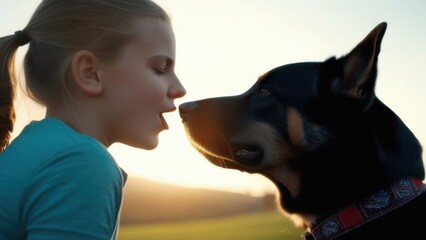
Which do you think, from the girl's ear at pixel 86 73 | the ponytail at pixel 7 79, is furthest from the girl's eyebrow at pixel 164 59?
the ponytail at pixel 7 79

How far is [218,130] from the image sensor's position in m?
3.40

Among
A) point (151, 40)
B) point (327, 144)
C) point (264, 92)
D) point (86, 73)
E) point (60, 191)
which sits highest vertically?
point (151, 40)

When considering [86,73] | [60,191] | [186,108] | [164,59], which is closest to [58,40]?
[86,73]

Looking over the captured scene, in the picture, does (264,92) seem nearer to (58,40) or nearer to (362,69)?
(362,69)

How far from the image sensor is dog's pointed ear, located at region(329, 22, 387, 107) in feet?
8.87

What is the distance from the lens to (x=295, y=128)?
320 cm

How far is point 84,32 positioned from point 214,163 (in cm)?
159

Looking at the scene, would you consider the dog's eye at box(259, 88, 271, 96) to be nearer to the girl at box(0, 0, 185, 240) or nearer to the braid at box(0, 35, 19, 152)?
the girl at box(0, 0, 185, 240)

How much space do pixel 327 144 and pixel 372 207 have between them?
529 mm

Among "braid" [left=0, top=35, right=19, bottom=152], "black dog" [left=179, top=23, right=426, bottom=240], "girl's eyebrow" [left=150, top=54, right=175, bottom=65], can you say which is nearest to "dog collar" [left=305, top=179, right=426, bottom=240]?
"black dog" [left=179, top=23, right=426, bottom=240]

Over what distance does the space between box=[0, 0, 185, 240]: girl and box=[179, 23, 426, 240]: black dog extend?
1185 millimetres

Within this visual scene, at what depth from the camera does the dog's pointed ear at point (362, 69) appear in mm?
2704

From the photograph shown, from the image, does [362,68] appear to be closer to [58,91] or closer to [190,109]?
[190,109]

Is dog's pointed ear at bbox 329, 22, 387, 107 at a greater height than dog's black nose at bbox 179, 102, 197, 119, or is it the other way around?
dog's pointed ear at bbox 329, 22, 387, 107
